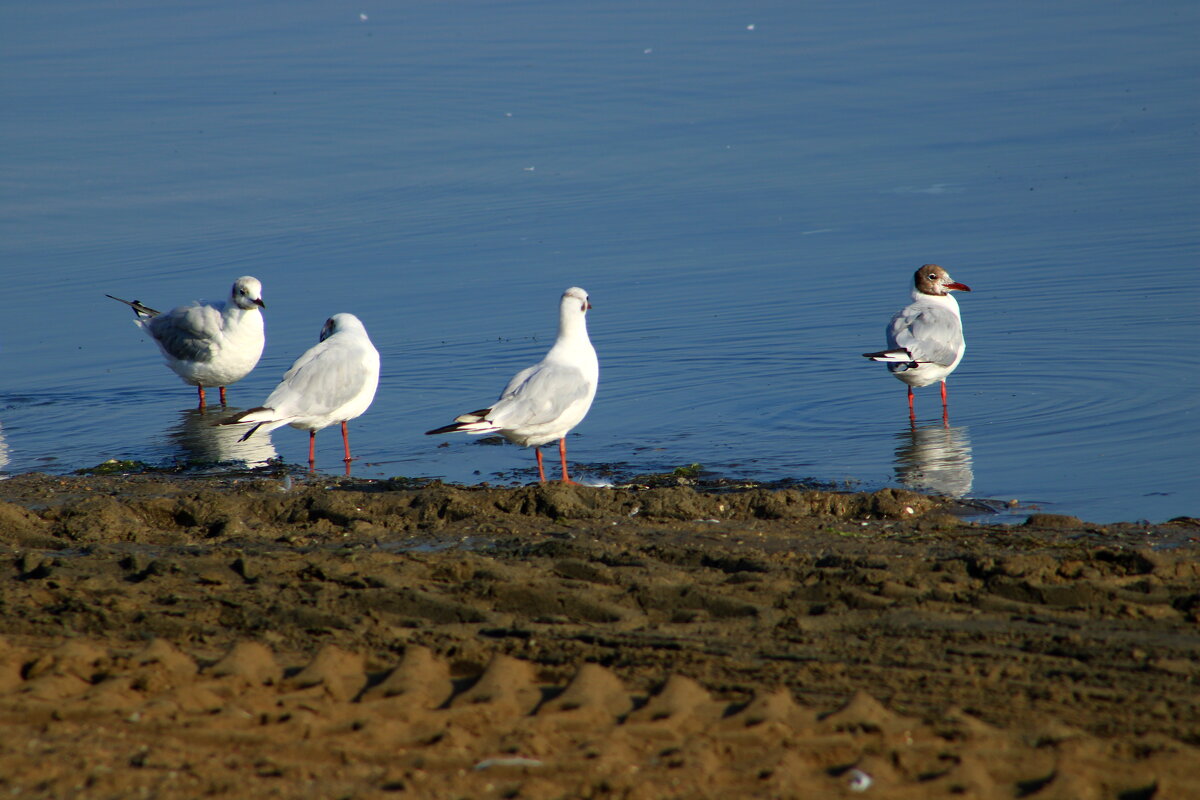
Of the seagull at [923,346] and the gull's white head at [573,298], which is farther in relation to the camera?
the seagull at [923,346]

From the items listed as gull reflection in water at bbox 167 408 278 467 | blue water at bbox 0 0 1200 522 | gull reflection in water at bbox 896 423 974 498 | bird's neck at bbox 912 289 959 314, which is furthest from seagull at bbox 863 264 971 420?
gull reflection in water at bbox 167 408 278 467

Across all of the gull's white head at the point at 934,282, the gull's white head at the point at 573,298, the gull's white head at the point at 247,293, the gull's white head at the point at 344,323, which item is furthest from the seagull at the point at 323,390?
the gull's white head at the point at 934,282

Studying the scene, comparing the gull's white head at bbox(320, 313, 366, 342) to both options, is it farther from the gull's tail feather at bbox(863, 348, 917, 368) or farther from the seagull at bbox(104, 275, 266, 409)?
the gull's tail feather at bbox(863, 348, 917, 368)

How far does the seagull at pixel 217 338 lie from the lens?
12.5m

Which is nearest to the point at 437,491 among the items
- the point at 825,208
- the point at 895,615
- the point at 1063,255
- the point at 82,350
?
the point at 895,615

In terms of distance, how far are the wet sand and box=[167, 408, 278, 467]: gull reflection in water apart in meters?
2.91

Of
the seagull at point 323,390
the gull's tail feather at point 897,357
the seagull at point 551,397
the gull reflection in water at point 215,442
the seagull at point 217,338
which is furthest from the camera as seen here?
the seagull at point 217,338

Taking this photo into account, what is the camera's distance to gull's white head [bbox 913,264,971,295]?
12.4m

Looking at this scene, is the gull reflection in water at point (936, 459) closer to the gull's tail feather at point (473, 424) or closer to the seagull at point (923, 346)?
the seagull at point (923, 346)

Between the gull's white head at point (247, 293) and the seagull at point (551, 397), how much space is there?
13.5ft

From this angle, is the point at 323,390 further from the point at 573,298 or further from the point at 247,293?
the point at 247,293

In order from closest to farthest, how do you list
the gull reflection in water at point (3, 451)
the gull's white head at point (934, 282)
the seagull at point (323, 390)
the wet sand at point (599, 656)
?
the wet sand at point (599, 656)
the seagull at point (323, 390)
the gull reflection in water at point (3, 451)
the gull's white head at point (934, 282)

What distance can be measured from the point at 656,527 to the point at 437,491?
146cm

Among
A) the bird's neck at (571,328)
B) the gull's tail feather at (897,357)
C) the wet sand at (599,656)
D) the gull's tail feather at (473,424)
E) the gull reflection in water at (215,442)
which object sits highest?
the bird's neck at (571,328)
